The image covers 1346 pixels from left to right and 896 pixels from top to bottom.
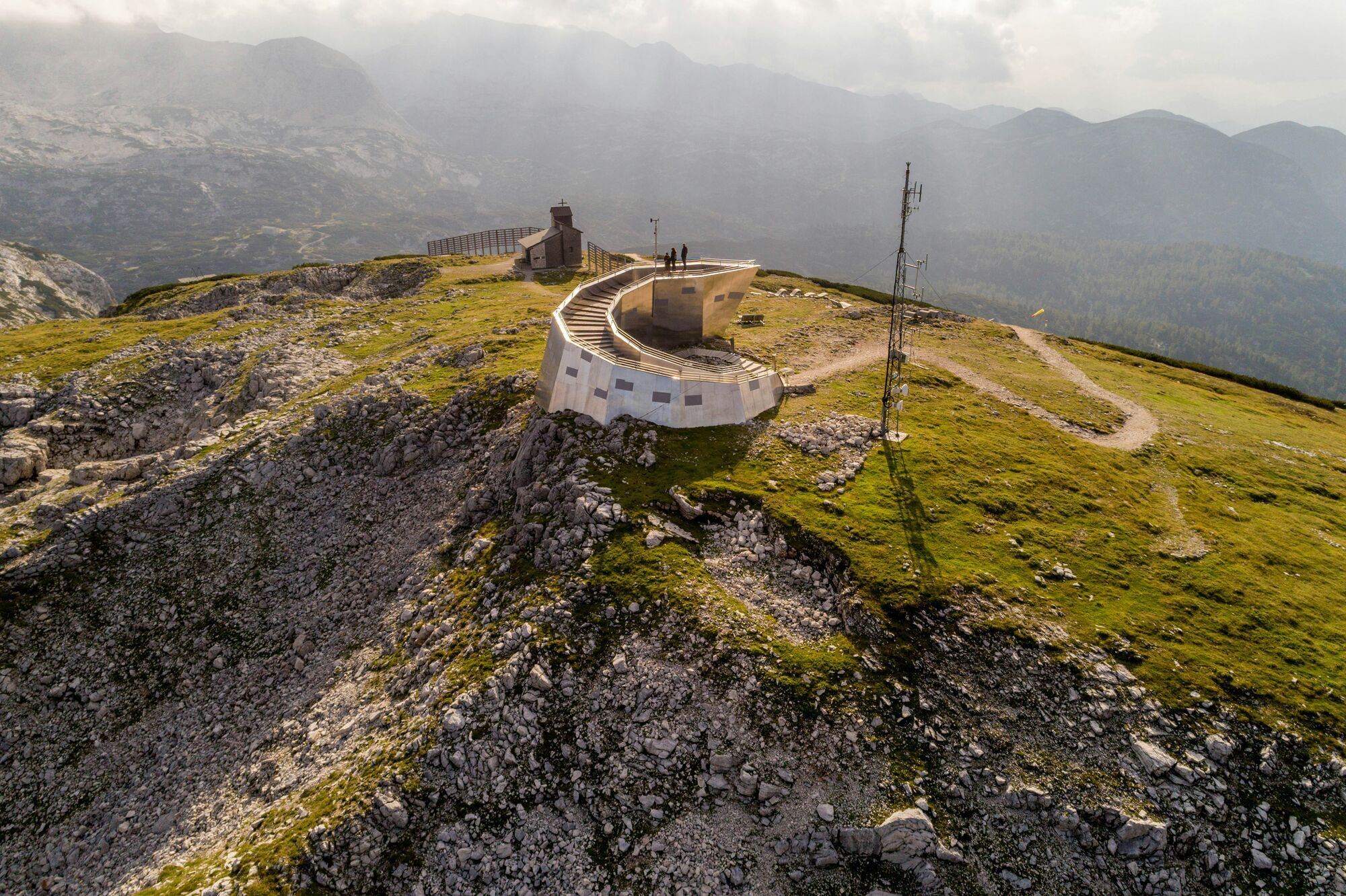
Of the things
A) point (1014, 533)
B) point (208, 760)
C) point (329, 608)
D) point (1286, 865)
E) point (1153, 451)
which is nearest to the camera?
point (1286, 865)

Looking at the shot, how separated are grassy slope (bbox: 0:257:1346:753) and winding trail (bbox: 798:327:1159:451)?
4.29 feet

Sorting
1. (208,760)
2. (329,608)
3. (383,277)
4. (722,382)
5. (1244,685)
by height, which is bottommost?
(208,760)

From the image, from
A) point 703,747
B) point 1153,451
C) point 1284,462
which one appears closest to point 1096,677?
point 703,747

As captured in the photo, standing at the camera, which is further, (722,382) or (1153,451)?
(1153,451)

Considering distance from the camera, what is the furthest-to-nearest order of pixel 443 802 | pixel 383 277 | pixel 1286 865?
pixel 383 277
pixel 443 802
pixel 1286 865

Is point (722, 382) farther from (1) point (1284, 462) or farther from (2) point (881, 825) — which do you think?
(1) point (1284, 462)

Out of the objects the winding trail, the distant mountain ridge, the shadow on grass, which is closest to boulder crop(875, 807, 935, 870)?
the shadow on grass

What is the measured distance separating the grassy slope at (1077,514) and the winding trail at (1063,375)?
1308 millimetres

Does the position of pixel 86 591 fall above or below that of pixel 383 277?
below

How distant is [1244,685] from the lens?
2064 cm

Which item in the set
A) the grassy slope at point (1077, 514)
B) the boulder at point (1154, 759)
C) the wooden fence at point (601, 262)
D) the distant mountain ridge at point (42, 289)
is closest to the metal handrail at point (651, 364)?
the grassy slope at point (1077, 514)

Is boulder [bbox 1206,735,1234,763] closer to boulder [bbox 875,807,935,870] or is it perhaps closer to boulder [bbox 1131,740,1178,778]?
boulder [bbox 1131,740,1178,778]

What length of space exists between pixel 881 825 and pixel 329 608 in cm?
2644

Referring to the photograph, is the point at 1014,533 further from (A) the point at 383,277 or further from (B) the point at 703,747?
(A) the point at 383,277
